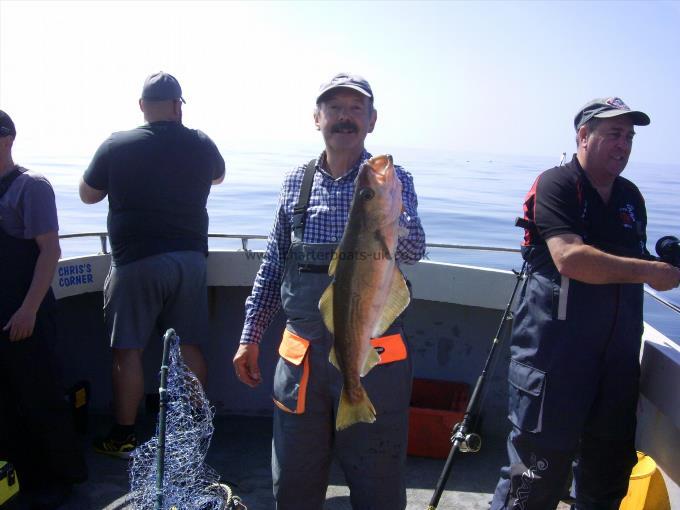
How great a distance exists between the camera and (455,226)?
11.0 meters

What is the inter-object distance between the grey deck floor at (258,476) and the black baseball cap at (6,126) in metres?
2.25

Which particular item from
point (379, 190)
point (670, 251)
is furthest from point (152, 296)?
point (670, 251)

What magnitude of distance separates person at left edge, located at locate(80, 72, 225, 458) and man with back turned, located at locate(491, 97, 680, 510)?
2310 mm

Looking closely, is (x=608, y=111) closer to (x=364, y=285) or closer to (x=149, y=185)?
(x=364, y=285)

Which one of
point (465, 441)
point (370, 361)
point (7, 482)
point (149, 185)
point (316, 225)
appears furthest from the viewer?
point (149, 185)

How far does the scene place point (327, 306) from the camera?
8.05 ft

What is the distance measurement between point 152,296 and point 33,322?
84 cm

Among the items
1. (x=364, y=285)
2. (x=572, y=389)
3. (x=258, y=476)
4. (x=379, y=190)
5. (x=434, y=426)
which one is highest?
(x=379, y=190)

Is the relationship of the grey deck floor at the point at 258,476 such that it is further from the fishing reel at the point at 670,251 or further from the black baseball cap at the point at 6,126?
the black baseball cap at the point at 6,126

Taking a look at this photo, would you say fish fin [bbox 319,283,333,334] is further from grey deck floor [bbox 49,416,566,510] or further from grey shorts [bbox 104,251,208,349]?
grey shorts [bbox 104,251,208,349]

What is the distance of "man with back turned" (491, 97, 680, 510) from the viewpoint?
296cm

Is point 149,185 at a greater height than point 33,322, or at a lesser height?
greater

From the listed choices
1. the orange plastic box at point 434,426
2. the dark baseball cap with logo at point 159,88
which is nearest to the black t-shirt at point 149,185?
the dark baseball cap with logo at point 159,88

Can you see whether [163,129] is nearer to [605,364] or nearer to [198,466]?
[198,466]
